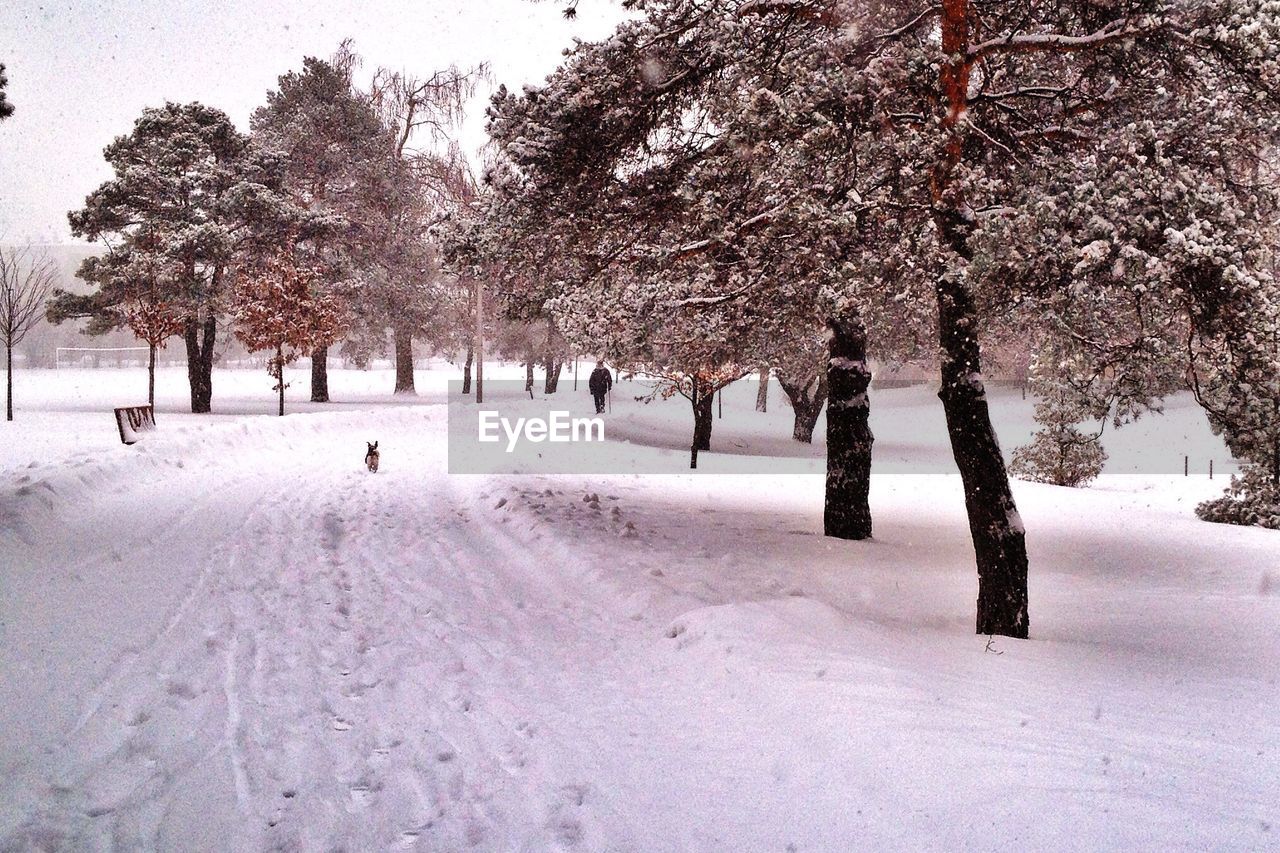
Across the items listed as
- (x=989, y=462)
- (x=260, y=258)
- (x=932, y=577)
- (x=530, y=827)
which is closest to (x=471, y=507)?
(x=932, y=577)

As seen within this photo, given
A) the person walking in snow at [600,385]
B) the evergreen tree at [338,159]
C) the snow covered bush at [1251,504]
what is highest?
the evergreen tree at [338,159]

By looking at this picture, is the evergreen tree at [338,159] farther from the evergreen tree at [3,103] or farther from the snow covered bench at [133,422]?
the evergreen tree at [3,103]

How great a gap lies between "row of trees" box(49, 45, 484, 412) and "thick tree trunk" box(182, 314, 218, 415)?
6 cm

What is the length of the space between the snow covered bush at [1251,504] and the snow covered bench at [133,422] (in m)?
21.1

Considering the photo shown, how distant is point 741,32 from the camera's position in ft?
23.4

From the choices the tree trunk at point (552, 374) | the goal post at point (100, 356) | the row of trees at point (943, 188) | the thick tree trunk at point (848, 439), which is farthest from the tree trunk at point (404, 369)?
the goal post at point (100, 356)

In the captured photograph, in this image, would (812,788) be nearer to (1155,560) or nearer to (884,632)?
(884,632)

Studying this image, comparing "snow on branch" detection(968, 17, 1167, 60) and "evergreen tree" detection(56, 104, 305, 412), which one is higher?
"evergreen tree" detection(56, 104, 305, 412)

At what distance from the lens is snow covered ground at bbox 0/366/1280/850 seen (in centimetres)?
342

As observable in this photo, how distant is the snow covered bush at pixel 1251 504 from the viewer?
46.7ft

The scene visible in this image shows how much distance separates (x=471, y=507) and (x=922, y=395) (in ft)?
153

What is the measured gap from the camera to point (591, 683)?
16.9ft

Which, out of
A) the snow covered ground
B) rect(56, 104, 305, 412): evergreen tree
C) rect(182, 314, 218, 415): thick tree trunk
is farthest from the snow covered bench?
rect(182, 314, 218, 415): thick tree trunk

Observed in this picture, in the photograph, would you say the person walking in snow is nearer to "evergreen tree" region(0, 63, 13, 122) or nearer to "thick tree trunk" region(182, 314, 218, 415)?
"thick tree trunk" region(182, 314, 218, 415)
